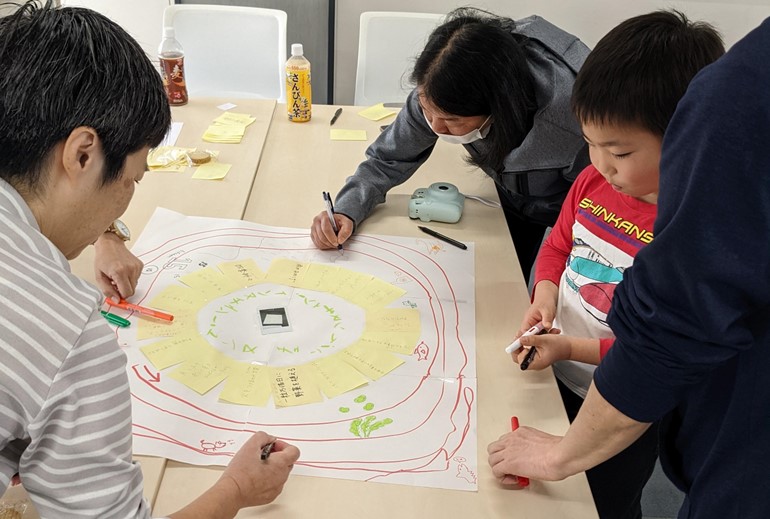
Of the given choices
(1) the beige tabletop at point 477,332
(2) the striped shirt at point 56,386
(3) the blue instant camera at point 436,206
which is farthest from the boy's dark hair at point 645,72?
(2) the striped shirt at point 56,386

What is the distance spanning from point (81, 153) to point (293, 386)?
497 millimetres

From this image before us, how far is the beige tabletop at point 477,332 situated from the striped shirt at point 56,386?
21cm

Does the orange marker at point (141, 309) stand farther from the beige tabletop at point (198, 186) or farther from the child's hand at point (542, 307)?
the child's hand at point (542, 307)

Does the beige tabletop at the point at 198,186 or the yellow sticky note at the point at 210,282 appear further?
A: the beige tabletop at the point at 198,186

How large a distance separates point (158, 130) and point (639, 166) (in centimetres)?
68

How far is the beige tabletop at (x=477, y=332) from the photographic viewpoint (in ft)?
3.01

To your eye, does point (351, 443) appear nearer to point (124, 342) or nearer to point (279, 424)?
point (279, 424)

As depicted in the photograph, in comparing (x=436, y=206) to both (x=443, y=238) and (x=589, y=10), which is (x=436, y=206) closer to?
(x=443, y=238)

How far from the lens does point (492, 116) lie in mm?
1416

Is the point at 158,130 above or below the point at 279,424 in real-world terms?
above

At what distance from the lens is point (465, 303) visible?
4.33 ft

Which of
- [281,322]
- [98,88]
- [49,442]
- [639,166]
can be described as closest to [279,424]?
[281,322]

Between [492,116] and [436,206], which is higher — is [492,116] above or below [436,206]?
above

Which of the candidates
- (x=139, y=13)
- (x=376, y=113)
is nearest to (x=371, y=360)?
(x=376, y=113)
